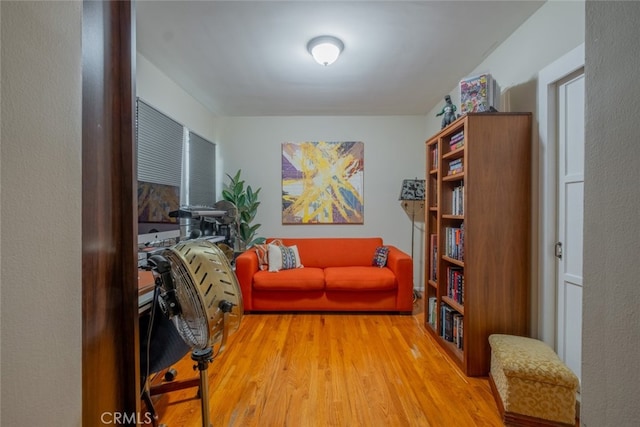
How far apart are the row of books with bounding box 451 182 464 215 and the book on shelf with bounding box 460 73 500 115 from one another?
1.98ft

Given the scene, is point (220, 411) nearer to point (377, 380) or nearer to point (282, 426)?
point (282, 426)

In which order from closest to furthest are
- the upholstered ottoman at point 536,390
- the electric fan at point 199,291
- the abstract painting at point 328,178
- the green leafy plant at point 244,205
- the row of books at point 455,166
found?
1. the electric fan at point 199,291
2. the upholstered ottoman at point 536,390
3. the row of books at point 455,166
4. the green leafy plant at point 244,205
5. the abstract painting at point 328,178

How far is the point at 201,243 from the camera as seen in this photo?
1068 millimetres

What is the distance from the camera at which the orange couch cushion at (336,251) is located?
3512mm

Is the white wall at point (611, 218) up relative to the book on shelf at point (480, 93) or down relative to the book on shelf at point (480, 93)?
down

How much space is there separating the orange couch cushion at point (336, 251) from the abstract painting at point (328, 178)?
0.33 metres

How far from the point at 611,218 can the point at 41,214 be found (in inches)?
49.9

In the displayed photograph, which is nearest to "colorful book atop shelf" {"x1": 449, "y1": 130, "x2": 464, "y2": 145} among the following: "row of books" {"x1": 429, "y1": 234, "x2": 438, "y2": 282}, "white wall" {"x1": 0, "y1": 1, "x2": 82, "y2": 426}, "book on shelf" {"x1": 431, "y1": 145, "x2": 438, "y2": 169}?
"book on shelf" {"x1": 431, "y1": 145, "x2": 438, "y2": 169}

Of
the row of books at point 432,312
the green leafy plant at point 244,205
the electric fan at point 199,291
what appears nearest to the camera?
the electric fan at point 199,291

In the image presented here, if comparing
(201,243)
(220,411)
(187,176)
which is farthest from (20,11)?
(187,176)

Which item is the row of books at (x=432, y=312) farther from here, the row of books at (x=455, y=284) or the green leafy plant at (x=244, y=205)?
the green leafy plant at (x=244, y=205)

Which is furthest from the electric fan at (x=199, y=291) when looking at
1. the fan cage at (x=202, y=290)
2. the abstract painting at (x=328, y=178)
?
the abstract painting at (x=328, y=178)

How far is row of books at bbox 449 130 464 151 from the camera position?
2075 mm

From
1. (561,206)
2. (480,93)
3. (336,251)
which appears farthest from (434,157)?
(336,251)
